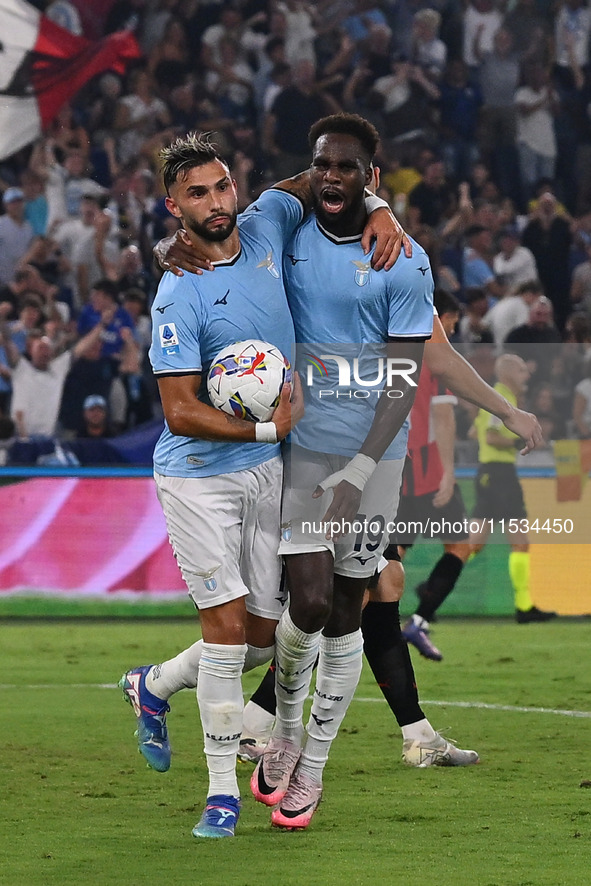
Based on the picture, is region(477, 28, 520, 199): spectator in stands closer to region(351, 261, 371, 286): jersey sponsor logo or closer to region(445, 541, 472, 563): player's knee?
region(445, 541, 472, 563): player's knee

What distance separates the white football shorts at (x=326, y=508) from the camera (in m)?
4.33

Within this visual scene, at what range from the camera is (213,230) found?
425 centimetres

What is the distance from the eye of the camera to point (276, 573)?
441cm

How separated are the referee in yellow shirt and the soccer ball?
5435 millimetres

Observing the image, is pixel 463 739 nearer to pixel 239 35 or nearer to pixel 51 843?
pixel 51 843

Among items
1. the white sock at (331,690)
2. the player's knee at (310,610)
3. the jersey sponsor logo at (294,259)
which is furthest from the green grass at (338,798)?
the jersey sponsor logo at (294,259)

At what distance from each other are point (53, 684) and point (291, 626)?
11.1 feet

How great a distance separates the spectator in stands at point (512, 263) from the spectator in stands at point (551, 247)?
11 centimetres

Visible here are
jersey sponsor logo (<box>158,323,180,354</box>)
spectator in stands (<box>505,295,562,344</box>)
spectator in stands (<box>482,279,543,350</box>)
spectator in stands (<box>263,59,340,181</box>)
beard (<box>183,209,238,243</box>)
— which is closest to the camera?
jersey sponsor logo (<box>158,323,180,354</box>)

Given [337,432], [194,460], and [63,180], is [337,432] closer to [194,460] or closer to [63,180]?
[194,460]

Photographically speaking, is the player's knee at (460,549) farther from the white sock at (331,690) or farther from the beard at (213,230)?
the beard at (213,230)

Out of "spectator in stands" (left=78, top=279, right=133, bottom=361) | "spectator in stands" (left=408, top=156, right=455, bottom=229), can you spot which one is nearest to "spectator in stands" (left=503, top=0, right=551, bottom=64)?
"spectator in stands" (left=408, top=156, right=455, bottom=229)

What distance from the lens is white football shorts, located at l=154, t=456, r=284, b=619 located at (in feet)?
13.7

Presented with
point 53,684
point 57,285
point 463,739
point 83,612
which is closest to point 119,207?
point 57,285
